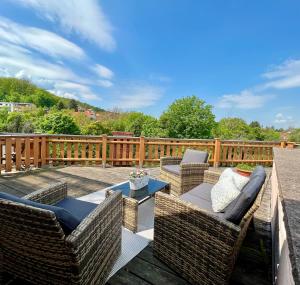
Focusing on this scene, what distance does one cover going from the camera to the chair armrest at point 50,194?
181 cm

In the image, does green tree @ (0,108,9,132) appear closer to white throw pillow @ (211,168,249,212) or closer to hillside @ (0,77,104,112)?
hillside @ (0,77,104,112)

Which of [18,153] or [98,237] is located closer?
[98,237]

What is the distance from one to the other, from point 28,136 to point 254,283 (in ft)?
15.8

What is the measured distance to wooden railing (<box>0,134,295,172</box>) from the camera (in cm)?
464

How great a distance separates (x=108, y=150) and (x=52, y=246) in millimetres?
4734

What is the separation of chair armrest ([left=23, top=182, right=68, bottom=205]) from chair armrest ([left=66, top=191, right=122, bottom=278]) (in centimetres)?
65

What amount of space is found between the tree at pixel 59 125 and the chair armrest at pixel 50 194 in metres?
20.4

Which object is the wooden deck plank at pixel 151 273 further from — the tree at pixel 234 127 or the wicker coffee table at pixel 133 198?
the tree at pixel 234 127

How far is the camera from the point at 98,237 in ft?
4.79

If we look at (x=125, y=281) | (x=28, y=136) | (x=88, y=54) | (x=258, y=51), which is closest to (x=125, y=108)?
(x=88, y=54)

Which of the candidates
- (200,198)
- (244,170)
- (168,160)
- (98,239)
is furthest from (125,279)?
(244,170)

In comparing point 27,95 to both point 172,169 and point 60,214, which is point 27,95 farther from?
point 60,214

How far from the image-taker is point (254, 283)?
5.63 ft

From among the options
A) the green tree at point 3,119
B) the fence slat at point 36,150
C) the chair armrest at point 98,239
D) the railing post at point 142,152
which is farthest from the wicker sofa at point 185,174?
the green tree at point 3,119
